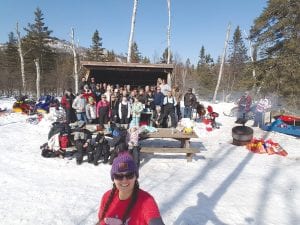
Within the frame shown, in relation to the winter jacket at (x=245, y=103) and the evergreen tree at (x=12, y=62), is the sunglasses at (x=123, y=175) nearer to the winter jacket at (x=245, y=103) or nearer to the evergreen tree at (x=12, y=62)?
the winter jacket at (x=245, y=103)

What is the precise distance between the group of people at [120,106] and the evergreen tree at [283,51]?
5.66 metres

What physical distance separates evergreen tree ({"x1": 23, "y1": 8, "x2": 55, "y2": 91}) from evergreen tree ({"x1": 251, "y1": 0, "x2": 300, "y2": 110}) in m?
29.4

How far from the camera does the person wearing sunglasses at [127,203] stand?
206 centimetres

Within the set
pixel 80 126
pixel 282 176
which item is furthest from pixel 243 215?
pixel 80 126

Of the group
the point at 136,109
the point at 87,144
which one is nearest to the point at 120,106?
the point at 136,109

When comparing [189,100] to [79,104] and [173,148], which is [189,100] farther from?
[173,148]

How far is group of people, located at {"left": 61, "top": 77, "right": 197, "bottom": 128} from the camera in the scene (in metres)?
11.2

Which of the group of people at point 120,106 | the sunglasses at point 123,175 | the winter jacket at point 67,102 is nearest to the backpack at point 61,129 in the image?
the group of people at point 120,106

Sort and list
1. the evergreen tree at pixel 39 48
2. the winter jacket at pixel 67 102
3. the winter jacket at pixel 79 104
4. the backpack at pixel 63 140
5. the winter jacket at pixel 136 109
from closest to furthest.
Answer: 1. the backpack at pixel 63 140
2. the winter jacket at pixel 136 109
3. the winter jacket at pixel 79 104
4. the winter jacket at pixel 67 102
5. the evergreen tree at pixel 39 48

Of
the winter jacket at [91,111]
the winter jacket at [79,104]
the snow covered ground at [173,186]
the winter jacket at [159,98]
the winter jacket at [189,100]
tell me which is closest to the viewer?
the snow covered ground at [173,186]

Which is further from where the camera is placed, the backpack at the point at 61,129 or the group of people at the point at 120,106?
the group of people at the point at 120,106

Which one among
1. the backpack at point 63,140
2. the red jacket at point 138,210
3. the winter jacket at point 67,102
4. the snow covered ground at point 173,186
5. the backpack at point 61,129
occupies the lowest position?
the snow covered ground at point 173,186

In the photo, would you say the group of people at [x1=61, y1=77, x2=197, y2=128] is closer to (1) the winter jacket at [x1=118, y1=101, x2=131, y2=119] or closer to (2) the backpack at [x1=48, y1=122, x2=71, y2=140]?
(1) the winter jacket at [x1=118, y1=101, x2=131, y2=119]

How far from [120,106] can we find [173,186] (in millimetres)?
4692
